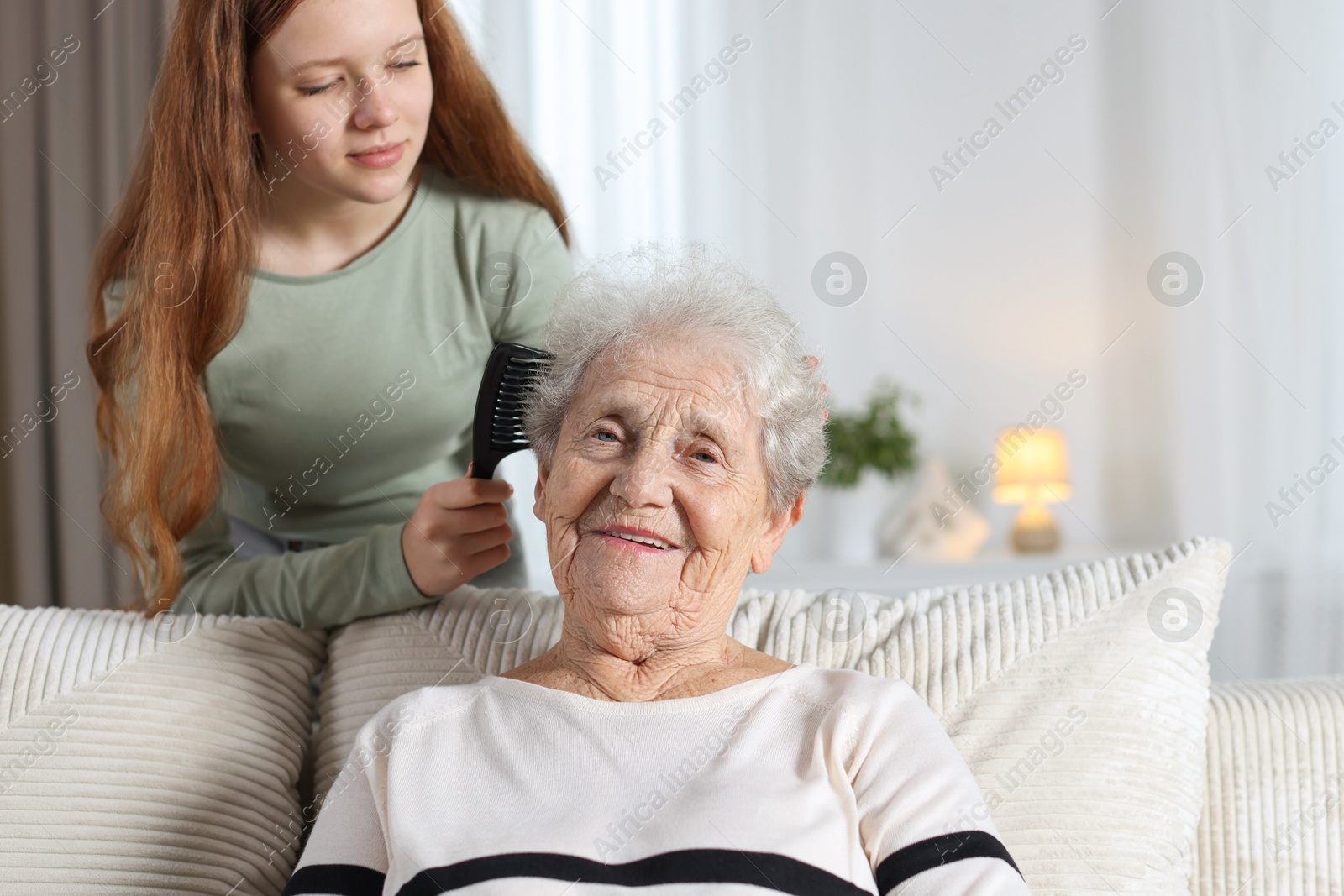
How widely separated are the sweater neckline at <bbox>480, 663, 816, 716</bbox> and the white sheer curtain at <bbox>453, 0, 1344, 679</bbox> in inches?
99.7

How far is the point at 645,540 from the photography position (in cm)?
113

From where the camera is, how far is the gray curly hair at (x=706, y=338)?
120cm

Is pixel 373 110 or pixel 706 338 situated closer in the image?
pixel 706 338

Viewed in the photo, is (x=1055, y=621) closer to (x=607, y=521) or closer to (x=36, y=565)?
(x=607, y=521)

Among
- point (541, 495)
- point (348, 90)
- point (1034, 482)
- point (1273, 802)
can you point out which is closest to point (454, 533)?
point (541, 495)

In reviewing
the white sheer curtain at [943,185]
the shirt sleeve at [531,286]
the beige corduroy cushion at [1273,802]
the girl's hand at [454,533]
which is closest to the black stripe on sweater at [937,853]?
the beige corduroy cushion at [1273,802]

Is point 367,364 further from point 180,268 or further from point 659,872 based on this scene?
point 659,872

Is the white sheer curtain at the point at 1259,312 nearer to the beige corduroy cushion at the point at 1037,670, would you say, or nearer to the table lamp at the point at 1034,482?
the table lamp at the point at 1034,482

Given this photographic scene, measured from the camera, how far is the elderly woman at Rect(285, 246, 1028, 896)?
1.00 m

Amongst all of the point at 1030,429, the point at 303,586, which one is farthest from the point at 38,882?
the point at 1030,429

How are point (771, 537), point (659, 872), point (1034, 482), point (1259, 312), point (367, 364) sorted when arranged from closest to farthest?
point (659, 872) < point (771, 537) < point (367, 364) < point (1259, 312) < point (1034, 482)

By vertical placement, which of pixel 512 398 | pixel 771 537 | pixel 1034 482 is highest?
pixel 512 398

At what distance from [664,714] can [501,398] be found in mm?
438

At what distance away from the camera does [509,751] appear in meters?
1.11
